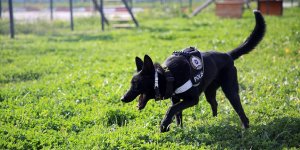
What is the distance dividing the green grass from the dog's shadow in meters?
0.01

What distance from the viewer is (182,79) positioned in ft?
15.7

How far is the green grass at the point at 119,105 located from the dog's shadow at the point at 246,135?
0.04ft

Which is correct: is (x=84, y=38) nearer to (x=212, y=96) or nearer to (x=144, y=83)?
(x=212, y=96)

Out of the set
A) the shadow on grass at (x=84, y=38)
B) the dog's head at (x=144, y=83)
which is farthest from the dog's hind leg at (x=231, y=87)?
the shadow on grass at (x=84, y=38)

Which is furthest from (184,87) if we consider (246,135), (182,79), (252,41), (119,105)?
(119,105)

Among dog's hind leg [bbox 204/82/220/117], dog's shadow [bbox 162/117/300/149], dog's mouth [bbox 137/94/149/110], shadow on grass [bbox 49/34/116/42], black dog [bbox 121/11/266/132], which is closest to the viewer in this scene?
dog's shadow [bbox 162/117/300/149]

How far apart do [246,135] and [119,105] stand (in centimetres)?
216

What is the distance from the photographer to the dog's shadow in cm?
457

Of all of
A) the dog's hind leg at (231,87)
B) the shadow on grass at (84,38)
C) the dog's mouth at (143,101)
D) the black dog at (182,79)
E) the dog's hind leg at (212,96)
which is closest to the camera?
the black dog at (182,79)

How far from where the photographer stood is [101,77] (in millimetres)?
8188

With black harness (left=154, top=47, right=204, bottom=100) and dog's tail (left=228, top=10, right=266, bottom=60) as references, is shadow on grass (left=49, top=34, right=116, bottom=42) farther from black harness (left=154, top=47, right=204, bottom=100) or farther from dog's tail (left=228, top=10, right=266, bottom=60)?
black harness (left=154, top=47, right=204, bottom=100)

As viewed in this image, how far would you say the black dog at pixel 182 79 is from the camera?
4.70 metres

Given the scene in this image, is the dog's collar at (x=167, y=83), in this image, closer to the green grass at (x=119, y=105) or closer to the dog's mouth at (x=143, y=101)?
the dog's mouth at (x=143, y=101)

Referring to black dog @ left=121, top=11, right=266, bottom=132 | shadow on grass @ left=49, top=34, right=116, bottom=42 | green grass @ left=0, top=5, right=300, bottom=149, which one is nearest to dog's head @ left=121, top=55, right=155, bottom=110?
black dog @ left=121, top=11, right=266, bottom=132
